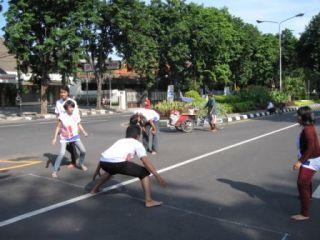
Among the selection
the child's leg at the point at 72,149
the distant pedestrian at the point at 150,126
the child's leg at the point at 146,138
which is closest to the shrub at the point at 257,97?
the child's leg at the point at 146,138

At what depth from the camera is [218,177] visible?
357 inches

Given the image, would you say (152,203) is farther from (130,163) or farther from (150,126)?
(150,126)

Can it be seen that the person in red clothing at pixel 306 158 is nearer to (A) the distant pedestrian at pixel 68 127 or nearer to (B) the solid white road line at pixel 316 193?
(B) the solid white road line at pixel 316 193

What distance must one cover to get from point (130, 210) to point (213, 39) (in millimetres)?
42396

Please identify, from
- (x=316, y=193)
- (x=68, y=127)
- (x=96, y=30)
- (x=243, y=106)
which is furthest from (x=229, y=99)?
(x=316, y=193)

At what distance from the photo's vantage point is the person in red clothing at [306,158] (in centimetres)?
625

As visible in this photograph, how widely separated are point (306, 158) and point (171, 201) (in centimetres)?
208

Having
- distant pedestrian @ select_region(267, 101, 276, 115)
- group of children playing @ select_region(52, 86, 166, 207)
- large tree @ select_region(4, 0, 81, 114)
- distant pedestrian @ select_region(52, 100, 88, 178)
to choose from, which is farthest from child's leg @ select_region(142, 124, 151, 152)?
distant pedestrian @ select_region(267, 101, 276, 115)

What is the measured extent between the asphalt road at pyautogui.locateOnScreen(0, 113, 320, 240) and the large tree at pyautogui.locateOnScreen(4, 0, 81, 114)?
69.6ft

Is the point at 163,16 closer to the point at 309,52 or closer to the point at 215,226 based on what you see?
the point at 309,52

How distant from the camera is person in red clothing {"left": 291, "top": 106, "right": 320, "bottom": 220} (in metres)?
6.25

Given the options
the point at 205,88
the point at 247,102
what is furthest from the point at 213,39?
the point at 247,102

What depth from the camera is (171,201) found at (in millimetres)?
7188

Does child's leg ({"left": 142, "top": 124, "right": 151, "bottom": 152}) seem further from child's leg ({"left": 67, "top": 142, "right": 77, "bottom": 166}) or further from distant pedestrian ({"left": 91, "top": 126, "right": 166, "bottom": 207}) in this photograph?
distant pedestrian ({"left": 91, "top": 126, "right": 166, "bottom": 207})
